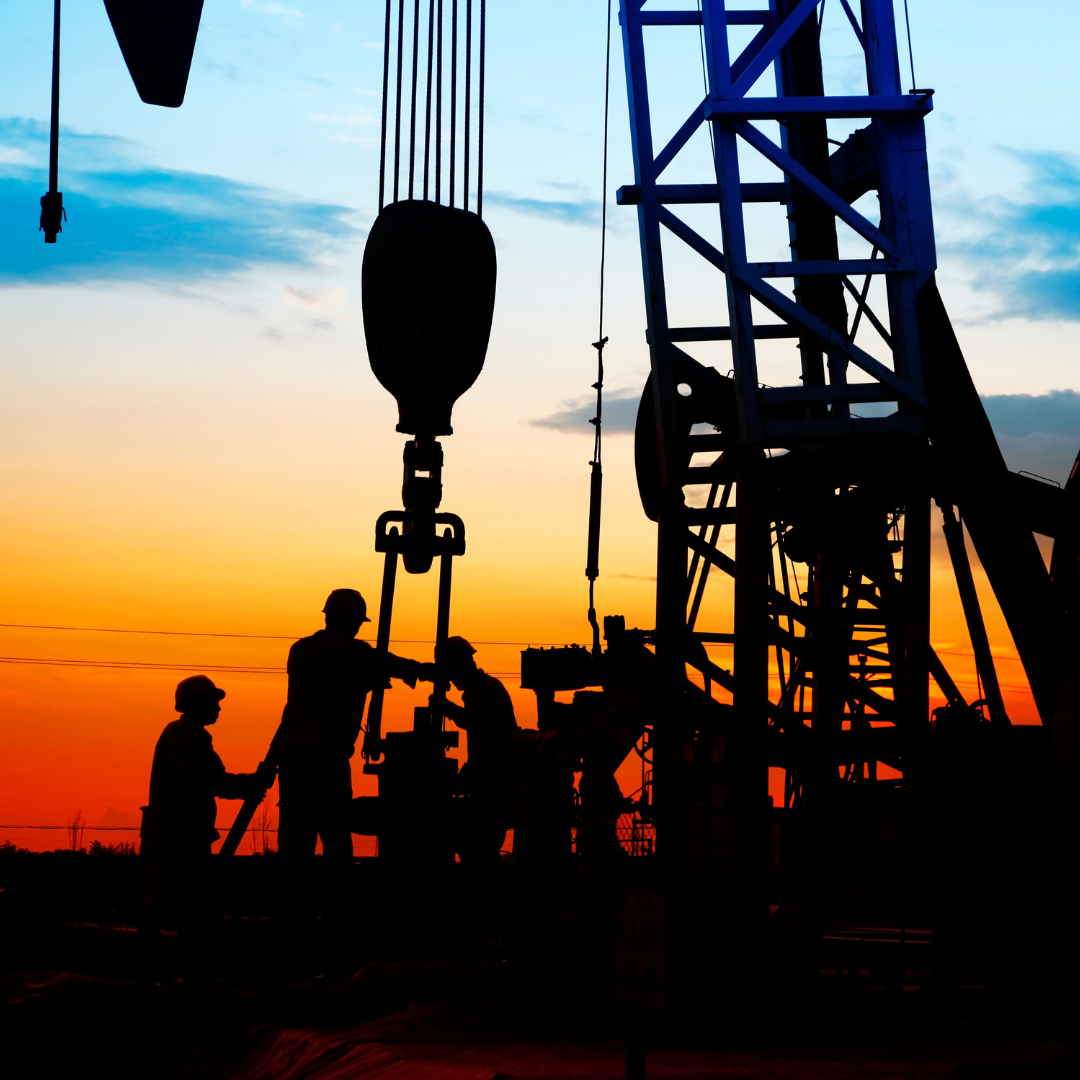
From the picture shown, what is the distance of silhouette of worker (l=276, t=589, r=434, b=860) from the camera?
9.30 m

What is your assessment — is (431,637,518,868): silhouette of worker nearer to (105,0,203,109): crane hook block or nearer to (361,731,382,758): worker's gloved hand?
(361,731,382,758): worker's gloved hand

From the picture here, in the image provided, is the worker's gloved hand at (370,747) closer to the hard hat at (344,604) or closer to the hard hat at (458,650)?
the hard hat at (344,604)

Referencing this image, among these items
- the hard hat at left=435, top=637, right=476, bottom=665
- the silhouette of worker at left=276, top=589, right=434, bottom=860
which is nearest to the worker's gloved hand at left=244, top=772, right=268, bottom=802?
the silhouette of worker at left=276, top=589, right=434, bottom=860

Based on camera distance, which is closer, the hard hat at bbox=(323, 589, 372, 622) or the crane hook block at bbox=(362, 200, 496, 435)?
the crane hook block at bbox=(362, 200, 496, 435)

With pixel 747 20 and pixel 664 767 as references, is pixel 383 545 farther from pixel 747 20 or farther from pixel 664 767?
pixel 747 20

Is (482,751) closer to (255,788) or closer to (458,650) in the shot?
(458,650)

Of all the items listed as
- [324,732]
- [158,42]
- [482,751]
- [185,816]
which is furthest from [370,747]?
[158,42]

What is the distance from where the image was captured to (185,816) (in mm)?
9422

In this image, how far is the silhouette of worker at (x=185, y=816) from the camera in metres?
9.27

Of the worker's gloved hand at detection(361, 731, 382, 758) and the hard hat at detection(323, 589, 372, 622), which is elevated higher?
the hard hat at detection(323, 589, 372, 622)

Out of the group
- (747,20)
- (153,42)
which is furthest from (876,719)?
(153,42)

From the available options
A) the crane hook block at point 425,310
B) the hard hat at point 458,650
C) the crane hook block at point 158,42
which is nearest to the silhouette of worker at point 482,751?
the hard hat at point 458,650

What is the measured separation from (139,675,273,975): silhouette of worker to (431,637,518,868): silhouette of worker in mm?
1364

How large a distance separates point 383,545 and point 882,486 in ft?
23.0
